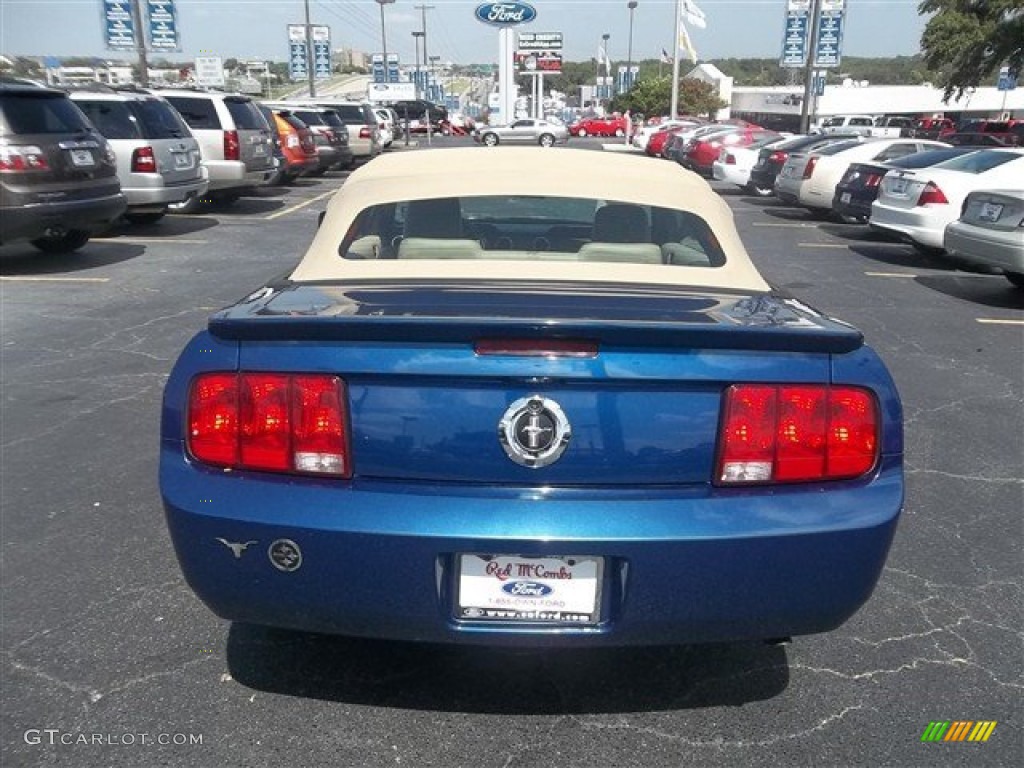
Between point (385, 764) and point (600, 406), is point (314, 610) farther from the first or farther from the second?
point (600, 406)

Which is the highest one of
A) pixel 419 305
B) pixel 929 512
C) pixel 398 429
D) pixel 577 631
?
pixel 419 305

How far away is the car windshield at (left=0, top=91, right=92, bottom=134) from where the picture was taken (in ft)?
28.1

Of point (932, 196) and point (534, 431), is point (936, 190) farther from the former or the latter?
point (534, 431)

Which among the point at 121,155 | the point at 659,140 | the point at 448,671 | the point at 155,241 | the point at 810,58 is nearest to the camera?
the point at 448,671

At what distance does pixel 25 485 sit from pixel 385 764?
2748 mm

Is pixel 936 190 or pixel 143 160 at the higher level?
pixel 143 160

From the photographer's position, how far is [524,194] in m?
3.42

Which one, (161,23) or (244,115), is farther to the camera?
(161,23)

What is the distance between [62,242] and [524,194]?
30.1 feet

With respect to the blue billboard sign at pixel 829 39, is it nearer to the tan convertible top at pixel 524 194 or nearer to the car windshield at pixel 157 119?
the car windshield at pixel 157 119

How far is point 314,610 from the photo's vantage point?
7.24 ft

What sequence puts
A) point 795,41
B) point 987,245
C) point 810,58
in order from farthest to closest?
point 795,41 < point 810,58 < point 987,245

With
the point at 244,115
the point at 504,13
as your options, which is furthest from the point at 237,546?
the point at 504,13

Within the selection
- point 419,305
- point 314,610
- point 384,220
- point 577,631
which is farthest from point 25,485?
point 577,631
